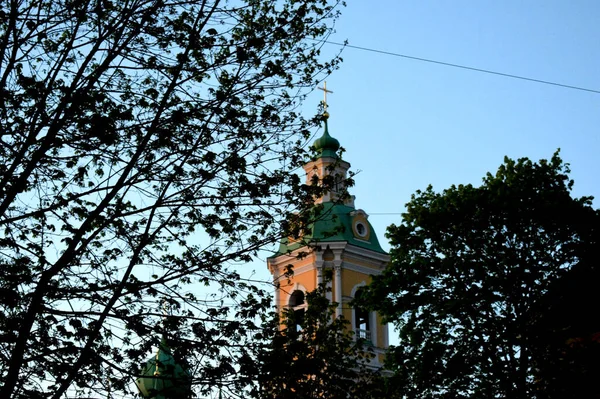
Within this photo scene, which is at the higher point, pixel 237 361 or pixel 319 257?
pixel 319 257

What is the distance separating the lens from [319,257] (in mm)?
31312

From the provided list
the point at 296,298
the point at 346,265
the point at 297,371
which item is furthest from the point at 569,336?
the point at 296,298

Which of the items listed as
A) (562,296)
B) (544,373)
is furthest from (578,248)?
(544,373)

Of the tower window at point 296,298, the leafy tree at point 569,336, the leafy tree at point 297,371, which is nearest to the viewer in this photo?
the leafy tree at point 297,371

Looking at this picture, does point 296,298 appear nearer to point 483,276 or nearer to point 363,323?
point 363,323

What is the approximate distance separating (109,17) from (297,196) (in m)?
2.96

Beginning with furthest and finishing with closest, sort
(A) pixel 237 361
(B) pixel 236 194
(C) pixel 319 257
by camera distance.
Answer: (C) pixel 319 257, (B) pixel 236 194, (A) pixel 237 361

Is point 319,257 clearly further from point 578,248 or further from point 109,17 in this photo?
point 109,17

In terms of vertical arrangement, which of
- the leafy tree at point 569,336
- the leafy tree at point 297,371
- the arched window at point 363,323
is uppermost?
the arched window at point 363,323

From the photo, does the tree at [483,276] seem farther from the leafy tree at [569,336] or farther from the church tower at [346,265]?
the church tower at [346,265]

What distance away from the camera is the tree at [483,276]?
20.0 m

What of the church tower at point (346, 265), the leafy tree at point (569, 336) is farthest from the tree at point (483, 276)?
the church tower at point (346, 265)

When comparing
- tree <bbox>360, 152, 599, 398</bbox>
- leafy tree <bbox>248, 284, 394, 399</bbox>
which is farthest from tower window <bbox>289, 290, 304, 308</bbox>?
leafy tree <bbox>248, 284, 394, 399</bbox>

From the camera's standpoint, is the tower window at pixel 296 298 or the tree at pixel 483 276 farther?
the tower window at pixel 296 298
